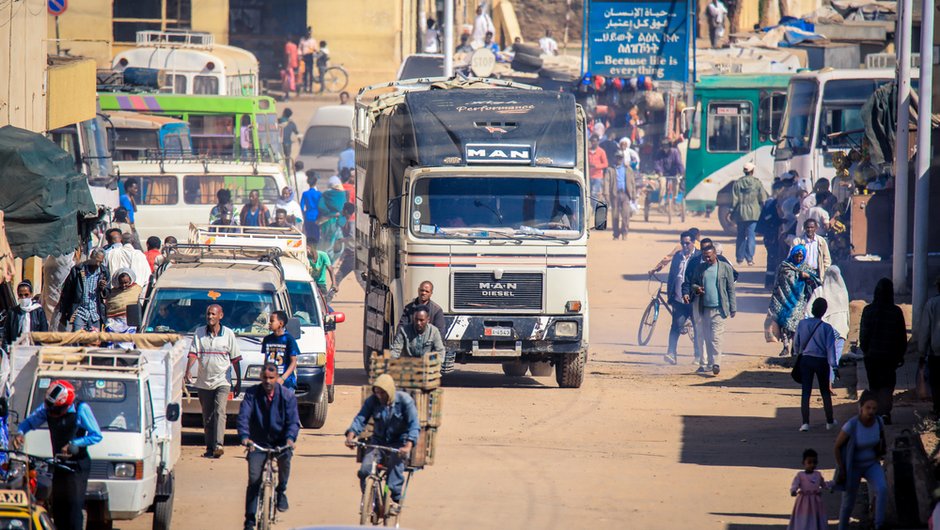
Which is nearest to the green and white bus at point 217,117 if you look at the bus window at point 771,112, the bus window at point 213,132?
the bus window at point 213,132

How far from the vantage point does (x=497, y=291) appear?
18.2m

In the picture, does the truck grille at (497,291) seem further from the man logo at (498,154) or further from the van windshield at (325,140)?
the van windshield at (325,140)

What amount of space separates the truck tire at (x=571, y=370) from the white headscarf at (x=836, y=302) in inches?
134

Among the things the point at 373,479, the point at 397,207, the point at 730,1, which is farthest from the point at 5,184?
the point at 730,1

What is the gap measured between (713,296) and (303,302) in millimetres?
5817

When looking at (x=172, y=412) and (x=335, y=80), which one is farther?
(x=335, y=80)

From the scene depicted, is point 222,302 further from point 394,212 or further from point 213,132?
point 213,132

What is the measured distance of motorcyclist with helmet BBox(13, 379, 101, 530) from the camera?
1018 centimetres

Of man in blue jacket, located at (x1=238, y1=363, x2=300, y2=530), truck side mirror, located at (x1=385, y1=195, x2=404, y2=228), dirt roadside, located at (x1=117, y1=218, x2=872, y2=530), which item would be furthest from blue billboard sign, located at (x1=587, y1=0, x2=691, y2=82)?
man in blue jacket, located at (x1=238, y1=363, x2=300, y2=530)

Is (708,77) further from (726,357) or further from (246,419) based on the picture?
(246,419)

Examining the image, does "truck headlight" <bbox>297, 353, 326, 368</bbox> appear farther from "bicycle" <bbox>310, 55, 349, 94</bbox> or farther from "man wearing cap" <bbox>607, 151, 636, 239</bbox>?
"bicycle" <bbox>310, 55, 349, 94</bbox>

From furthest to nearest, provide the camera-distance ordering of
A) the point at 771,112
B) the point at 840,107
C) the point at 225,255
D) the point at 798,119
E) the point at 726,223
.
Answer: the point at 726,223 < the point at 771,112 < the point at 798,119 < the point at 840,107 < the point at 225,255

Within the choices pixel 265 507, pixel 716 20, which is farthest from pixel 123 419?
pixel 716 20

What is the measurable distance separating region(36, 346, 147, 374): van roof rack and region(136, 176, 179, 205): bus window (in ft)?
51.4
